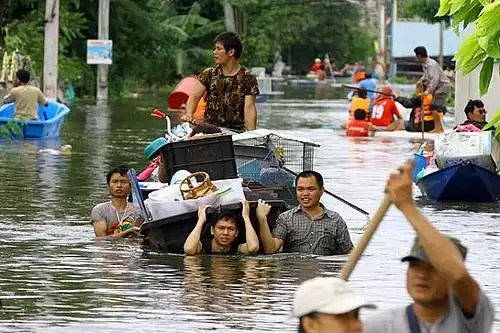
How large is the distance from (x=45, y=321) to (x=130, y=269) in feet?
8.81

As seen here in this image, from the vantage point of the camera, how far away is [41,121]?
29.0 meters

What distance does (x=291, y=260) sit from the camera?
44.4 ft

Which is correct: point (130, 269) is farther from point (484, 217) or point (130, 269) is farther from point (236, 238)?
point (484, 217)

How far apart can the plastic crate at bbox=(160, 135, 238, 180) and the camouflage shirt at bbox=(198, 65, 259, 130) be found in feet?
4.08

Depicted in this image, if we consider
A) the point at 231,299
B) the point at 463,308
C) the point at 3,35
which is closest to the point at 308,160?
the point at 231,299

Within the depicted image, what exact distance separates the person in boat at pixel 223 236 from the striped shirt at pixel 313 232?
276 mm

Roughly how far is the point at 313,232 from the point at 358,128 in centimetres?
1926

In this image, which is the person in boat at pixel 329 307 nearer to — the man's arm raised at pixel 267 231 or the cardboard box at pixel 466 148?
the man's arm raised at pixel 267 231

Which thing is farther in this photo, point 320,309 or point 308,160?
point 308,160

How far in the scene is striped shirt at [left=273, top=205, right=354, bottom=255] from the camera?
44.8 ft

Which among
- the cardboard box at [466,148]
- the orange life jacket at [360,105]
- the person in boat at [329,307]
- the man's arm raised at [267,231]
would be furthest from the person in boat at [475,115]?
the person in boat at [329,307]

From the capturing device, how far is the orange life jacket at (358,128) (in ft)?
108

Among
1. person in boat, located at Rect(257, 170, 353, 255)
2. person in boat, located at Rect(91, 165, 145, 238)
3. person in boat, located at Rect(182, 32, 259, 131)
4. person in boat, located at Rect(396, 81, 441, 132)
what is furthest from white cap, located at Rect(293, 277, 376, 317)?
person in boat, located at Rect(396, 81, 441, 132)

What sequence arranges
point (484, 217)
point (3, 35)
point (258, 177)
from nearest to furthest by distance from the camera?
point (258, 177) → point (484, 217) → point (3, 35)
